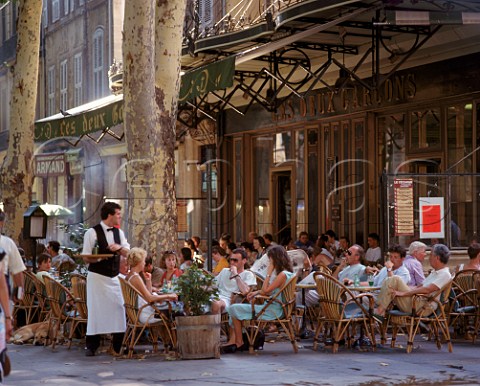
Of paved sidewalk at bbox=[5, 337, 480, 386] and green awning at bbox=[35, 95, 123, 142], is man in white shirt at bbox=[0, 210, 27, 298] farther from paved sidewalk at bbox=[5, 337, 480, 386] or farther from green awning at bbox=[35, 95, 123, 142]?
green awning at bbox=[35, 95, 123, 142]

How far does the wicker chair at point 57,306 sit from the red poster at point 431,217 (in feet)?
16.3

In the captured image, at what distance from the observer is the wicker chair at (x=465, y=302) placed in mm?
13742

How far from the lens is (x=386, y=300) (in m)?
13.0

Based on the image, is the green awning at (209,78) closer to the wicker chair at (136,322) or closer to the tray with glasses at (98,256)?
the tray with glasses at (98,256)

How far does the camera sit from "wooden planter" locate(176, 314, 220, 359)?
12.1 metres

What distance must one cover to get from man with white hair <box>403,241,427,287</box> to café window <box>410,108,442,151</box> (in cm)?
509

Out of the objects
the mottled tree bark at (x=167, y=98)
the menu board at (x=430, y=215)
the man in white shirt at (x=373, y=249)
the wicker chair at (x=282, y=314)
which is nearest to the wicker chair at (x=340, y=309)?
the wicker chair at (x=282, y=314)

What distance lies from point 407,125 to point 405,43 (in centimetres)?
158

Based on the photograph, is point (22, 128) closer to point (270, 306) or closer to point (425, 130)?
point (425, 130)

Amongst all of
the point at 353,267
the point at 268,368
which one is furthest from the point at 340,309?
the point at 268,368

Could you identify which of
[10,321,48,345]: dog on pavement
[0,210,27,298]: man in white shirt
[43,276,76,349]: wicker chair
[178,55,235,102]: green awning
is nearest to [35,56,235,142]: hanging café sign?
[178,55,235,102]: green awning

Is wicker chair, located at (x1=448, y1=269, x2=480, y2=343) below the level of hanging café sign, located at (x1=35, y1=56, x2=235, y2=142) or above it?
below

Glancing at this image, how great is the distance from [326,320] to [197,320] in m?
1.69

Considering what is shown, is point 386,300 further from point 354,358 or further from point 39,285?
point 39,285
